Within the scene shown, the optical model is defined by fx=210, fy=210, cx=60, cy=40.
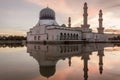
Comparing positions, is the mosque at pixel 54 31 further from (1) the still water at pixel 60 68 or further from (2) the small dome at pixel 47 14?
(1) the still water at pixel 60 68

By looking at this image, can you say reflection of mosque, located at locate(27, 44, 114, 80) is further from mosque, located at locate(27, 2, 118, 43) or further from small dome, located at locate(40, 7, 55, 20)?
small dome, located at locate(40, 7, 55, 20)

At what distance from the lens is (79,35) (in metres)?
56.4

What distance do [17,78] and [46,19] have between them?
44607 millimetres

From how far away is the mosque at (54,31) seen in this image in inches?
1817

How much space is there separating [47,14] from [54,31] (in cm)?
683

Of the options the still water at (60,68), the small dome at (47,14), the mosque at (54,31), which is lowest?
the still water at (60,68)

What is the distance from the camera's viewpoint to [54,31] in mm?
45469

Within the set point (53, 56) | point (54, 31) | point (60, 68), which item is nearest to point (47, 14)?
point (54, 31)

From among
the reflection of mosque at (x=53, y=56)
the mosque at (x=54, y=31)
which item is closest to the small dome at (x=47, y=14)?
the mosque at (x=54, y=31)

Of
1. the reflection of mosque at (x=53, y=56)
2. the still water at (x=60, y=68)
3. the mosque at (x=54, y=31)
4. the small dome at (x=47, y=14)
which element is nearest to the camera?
the still water at (x=60, y=68)

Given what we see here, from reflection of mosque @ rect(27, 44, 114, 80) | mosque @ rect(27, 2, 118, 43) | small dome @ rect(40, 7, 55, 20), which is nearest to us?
reflection of mosque @ rect(27, 44, 114, 80)

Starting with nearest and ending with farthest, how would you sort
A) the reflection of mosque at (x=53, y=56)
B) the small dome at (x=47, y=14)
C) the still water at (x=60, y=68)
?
the still water at (x=60, y=68), the reflection of mosque at (x=53, y=56), the small dome at (x=47, y=14)

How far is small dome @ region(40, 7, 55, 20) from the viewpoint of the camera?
164 feet

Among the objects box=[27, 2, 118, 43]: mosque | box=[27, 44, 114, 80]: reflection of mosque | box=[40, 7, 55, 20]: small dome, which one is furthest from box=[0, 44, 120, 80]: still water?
box=[40, 7, 55, 20]: small dome
